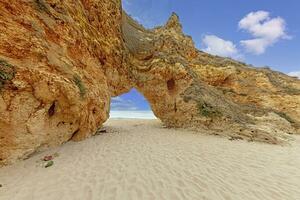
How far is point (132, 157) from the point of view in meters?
7.45

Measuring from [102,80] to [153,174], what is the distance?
6847 millimetres

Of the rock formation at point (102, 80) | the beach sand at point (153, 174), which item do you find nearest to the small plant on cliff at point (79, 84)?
the rock formation at point (102, 80)

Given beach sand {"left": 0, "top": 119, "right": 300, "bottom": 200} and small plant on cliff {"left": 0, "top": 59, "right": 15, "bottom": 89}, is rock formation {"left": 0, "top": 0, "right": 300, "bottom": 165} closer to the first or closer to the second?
small plant on cliff {"left": 0, "top": 59, "right": 15, "bottom": 89}

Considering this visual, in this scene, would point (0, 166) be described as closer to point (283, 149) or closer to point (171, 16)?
point (283, 149)

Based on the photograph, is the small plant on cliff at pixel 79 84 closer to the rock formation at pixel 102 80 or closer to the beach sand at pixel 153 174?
the rock formation at pixel 102 80

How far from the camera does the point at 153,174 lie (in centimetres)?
582

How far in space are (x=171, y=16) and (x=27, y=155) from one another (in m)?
16.3

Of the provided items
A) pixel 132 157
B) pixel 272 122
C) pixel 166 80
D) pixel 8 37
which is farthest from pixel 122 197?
pixel 272 122

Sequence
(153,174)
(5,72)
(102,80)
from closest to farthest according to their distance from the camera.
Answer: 1. (153,174)
2. (5,72)
3. (102,80)

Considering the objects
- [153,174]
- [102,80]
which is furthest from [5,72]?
[153,174]

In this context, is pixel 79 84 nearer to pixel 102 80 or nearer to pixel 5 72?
pixel 102 80

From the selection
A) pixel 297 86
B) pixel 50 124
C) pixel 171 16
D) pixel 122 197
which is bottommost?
pixel 122 197

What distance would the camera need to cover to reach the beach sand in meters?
4.86

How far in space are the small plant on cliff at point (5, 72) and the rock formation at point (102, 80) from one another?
0.03 metres
